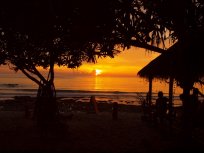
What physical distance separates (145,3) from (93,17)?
127 centimetres

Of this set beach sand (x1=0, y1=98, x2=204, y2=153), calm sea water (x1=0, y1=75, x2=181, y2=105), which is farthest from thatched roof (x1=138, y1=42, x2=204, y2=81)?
calm sea water (x1=0, y1=75, x2=181, y2=105)

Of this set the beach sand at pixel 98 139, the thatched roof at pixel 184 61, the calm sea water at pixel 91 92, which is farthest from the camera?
the calm sea water at pixel 91 92

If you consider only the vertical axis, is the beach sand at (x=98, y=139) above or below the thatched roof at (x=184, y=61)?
below

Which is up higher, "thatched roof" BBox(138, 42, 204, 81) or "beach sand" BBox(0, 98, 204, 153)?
"thatched roof" BBox(138, 42, 204, 81)

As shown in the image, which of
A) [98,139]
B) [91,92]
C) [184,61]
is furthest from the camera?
[91,92]

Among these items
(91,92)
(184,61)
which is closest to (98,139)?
(184,61)

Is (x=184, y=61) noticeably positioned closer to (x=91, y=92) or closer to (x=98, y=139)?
(x=98, y=139)

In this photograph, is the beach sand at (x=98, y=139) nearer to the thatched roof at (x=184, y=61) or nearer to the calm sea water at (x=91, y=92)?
the thatched roof at (x=184, y=61)

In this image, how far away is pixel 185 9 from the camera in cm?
900

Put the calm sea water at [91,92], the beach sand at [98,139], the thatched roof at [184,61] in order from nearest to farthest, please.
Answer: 1. the thatched roof at [184,61]
2. the beach sand at [98,139]
3. the calm sea water at [91,92]

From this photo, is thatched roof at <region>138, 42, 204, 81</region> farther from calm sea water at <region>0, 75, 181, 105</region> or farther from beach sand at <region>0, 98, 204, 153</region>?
calm sea water at <region>0, 75, 181, 105</region>

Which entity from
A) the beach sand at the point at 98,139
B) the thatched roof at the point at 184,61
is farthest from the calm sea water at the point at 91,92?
the thatched roof at the point at 184,61

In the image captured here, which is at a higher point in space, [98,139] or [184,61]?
[184,61]

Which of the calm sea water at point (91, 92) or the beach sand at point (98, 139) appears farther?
the calm sea water at point (91, 92)
